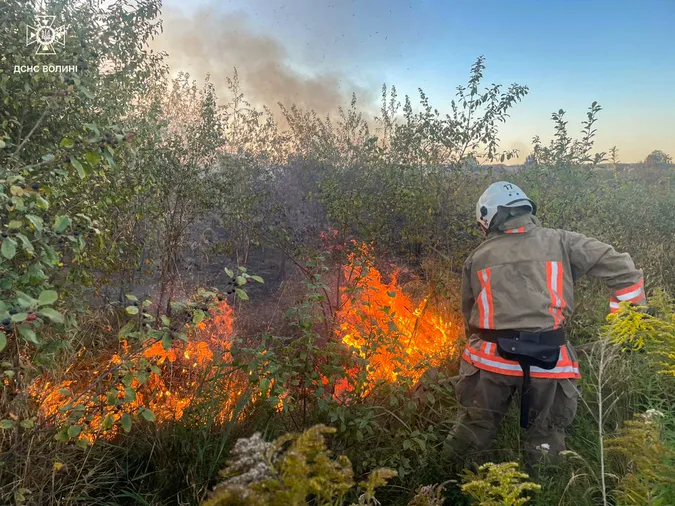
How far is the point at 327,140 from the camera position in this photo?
9.84m

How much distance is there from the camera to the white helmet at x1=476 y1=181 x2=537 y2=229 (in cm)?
330

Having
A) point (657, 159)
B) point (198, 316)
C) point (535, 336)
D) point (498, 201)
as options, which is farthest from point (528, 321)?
point (657, 159)

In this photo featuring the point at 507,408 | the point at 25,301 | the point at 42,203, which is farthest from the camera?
the point at 507,408

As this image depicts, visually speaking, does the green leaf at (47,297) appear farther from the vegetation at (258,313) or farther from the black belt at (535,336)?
the black belt at (535,336)

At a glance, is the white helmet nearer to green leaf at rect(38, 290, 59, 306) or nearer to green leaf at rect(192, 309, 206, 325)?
green leaf at rect(192, 309, 206, 325)

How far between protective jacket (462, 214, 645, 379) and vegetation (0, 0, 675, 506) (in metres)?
0.31

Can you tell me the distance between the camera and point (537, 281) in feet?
10.2

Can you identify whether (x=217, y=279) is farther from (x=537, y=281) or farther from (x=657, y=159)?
(x=657, y=159)

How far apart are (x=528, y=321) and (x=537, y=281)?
1.01 ft

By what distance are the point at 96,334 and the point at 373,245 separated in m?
4.76

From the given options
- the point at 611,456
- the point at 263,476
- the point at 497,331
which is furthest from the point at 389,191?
the point at 263,476

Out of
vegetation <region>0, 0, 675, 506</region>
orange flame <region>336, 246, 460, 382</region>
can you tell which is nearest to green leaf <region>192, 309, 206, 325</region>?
vegetation <region>0, 0, 675, 506</region>

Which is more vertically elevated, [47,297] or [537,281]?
[47,297]

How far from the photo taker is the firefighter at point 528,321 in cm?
302
